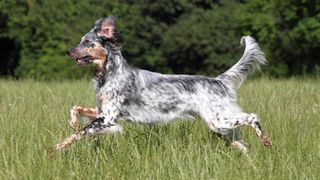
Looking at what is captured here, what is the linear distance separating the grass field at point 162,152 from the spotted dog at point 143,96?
0.21 meters

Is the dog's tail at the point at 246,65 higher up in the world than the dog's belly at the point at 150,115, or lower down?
higher up

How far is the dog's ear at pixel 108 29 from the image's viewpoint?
6.63 metres

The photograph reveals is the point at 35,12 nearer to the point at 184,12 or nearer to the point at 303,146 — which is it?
the point at 184,12

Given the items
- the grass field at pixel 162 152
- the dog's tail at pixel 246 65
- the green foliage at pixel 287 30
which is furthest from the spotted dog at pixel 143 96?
the green foliage at pixel 287 30

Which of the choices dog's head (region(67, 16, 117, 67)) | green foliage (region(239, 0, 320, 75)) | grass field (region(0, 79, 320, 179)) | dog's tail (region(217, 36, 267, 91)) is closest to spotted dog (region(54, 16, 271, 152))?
dog's head (region(67, 16, 117, 67))

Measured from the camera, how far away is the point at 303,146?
605 cm

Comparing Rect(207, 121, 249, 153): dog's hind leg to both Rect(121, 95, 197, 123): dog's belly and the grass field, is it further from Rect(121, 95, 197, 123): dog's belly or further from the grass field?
Rect(121, 95, 197, 123): dog's belly

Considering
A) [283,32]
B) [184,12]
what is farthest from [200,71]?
[283,32]

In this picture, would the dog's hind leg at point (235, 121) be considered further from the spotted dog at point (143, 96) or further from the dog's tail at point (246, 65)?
the dog's tail at point (246, 65)

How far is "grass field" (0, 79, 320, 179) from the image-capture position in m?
5.07

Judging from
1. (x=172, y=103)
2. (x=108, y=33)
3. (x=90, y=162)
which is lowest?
(x=90, y=162)

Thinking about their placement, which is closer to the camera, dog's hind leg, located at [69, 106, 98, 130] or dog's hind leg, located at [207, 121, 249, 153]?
dog's hind leg, located at [69, 106, 98, 130]

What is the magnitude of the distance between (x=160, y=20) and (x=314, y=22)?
9046mm

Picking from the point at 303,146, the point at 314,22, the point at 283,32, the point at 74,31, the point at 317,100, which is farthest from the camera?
the point at 74,31
